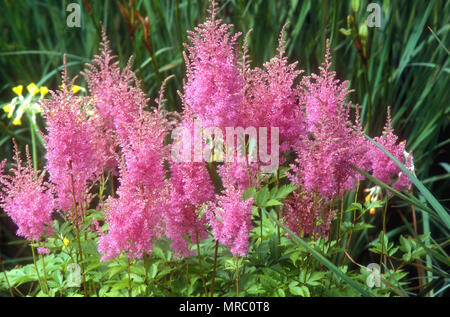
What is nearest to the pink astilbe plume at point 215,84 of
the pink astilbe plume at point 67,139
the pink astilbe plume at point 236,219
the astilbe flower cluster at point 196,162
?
the astilbe flower cluster at point 196,162

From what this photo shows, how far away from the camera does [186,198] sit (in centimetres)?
156

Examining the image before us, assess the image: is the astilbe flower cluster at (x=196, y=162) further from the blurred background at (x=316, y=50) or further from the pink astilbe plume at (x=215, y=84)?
the blurred background at (x=316, y=50)

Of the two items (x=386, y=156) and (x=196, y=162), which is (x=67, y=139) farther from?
(x=386, y=156)

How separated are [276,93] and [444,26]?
1728 millimetres

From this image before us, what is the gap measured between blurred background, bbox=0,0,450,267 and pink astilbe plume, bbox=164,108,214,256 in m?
1.15

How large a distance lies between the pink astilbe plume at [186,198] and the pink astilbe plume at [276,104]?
247mm

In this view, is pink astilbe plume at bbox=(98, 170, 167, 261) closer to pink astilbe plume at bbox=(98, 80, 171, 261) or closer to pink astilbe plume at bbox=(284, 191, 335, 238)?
pink astilbe plume at bbox=(98, 80, 171, 261)

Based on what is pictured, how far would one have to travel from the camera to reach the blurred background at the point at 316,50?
2.74 metres

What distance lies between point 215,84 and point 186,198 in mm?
364

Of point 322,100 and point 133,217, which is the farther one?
point 322,100

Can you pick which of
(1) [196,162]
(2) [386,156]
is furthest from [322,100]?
(1) [196,162]

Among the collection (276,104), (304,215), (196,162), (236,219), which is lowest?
(304,215)

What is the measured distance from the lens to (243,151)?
1.80 m

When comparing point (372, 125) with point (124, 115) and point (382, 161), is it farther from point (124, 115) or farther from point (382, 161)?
point (124, 115)
